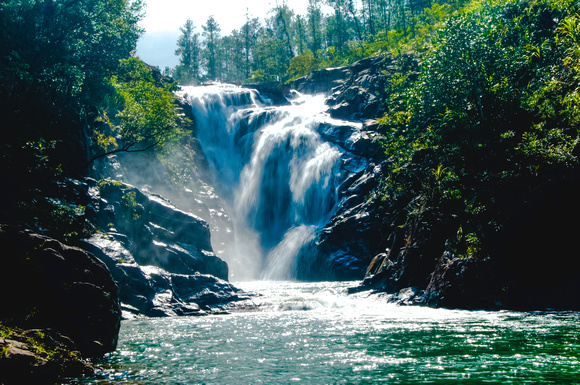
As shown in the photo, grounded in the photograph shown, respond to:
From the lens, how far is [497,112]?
20969mm

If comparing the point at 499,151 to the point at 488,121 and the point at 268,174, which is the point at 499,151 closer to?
the point at 488,121

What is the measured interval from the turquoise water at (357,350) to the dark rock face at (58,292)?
32.6 inches

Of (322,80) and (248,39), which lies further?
(248,39)

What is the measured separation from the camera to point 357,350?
384 inches

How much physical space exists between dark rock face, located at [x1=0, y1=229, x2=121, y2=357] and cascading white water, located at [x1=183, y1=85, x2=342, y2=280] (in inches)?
1103

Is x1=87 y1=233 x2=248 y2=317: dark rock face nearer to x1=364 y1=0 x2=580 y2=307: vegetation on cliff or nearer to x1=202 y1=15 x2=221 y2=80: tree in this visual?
x1=364 y1=0 x2=580 y2=307: vegetation on cliff

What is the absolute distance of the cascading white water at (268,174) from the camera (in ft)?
130

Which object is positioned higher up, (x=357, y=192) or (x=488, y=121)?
(x=488, y=121)

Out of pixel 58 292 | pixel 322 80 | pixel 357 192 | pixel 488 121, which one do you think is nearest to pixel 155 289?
pixel 58 292

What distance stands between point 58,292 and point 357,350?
282 inches

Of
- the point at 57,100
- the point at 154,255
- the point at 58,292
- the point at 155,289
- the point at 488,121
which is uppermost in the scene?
the point at 57,100

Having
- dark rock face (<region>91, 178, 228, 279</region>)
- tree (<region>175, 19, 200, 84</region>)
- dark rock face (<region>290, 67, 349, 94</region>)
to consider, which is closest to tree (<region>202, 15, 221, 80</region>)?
tree (<region>175, 19, 200, 84</region>)

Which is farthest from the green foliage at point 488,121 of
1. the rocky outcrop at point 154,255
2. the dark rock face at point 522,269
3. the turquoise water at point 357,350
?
the rocky outcrop at point 154,255

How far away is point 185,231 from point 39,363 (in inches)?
839
